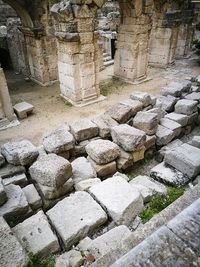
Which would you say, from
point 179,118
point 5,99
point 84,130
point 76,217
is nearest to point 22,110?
point 5,99

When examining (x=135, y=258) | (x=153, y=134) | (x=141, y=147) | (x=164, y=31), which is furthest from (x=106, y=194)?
(x=164, y=31)

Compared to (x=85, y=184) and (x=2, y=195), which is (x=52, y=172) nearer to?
(x=85, y=184)

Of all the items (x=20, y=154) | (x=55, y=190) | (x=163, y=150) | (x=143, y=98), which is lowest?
(x=163, y=150)

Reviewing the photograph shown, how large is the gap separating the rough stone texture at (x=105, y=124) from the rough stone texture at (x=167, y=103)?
1.96 metres

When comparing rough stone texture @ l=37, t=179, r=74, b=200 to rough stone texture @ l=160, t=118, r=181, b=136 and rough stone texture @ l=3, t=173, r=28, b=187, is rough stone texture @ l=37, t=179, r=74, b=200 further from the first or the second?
rough stone texture @ l=160, t=118, r=181, b=136

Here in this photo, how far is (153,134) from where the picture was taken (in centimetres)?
576

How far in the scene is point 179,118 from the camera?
634 cm

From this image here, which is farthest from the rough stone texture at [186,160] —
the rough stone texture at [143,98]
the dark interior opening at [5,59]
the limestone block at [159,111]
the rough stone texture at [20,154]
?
the dark interior opening at [5,59]

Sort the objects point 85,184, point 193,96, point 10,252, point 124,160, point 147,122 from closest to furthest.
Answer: point 10,252 < point 85,184 < point 124,160 < point 147,122 < point 193,96

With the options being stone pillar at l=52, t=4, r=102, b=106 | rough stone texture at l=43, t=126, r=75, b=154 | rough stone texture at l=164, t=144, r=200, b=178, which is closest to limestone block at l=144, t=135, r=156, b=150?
rough stone texture at l=164, t=144, r=200, b=178

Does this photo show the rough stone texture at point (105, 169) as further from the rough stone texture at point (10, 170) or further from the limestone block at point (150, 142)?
the rough stone texture at point (10, 170)

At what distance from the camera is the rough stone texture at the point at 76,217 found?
302cm

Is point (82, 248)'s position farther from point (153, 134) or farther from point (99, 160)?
point (153, 134)

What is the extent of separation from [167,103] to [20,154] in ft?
15.6
